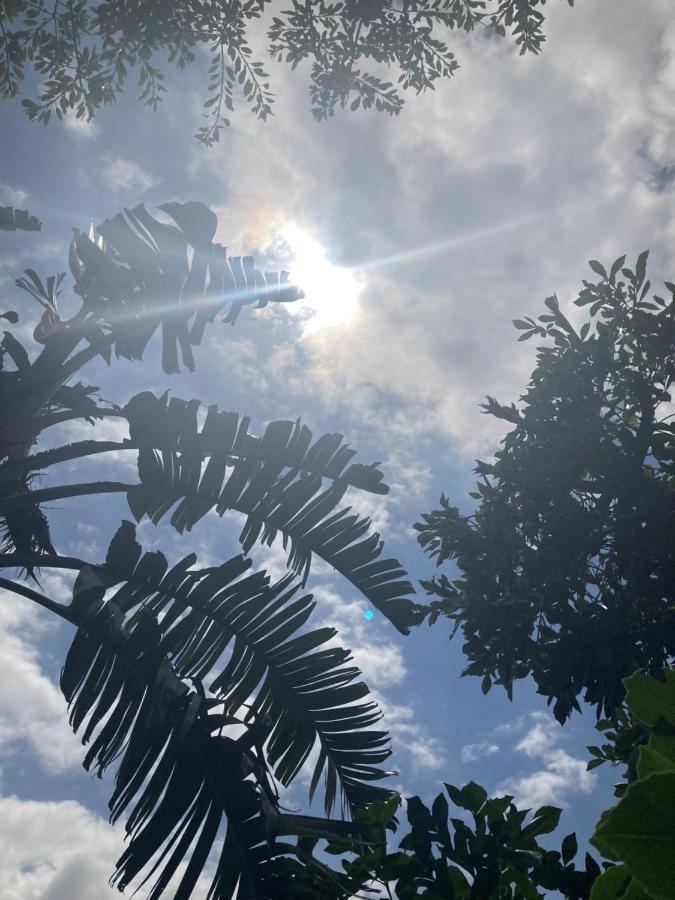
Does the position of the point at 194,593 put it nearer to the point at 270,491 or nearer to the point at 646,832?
the point at 270,491

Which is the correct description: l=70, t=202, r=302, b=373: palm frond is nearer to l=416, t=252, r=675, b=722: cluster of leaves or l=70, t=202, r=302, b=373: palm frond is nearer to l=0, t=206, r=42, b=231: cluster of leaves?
l=0, t=206, r=42, b=231: cluster of leaves

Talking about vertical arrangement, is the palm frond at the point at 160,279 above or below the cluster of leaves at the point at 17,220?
below

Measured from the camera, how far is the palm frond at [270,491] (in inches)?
161

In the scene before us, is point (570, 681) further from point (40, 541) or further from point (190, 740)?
point (40, 541)

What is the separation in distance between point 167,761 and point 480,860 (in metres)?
1.89

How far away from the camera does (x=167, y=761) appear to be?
3.07m

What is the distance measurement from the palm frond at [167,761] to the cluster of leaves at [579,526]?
3770mm

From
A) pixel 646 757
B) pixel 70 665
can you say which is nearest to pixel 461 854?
pixel 646 757

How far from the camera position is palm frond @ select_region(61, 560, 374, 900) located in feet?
9.03

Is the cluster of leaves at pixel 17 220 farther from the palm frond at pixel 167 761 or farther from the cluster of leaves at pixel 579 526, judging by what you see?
the cluster of leaves at pixel 579 526

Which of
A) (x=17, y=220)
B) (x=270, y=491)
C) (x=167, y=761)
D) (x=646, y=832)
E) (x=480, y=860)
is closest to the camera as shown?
(x=646, y=832)

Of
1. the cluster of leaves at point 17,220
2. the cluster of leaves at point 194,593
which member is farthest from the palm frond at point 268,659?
the cluster of leaves at point 17,220

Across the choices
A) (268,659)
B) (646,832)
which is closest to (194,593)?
(268,659)

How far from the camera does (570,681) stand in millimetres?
5875
